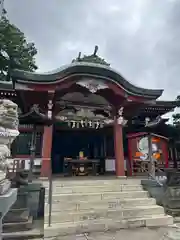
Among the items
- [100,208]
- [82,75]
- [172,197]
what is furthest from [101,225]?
[82,75]

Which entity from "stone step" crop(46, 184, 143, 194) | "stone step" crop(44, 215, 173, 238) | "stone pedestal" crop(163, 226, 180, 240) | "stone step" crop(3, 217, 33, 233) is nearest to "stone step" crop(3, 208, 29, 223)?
"stone step" crop(3, 217, 33, 233)

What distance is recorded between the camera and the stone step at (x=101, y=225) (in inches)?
160

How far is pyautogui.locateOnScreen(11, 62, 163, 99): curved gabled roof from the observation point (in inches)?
258

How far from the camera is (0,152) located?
8.46 feet

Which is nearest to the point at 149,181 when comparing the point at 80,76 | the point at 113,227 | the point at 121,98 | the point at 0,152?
the point at 113,227

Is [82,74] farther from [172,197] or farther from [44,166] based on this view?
[172,197]

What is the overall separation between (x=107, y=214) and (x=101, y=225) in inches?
14.7

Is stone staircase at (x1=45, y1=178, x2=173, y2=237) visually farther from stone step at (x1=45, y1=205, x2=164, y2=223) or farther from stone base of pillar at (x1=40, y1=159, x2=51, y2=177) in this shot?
stone base of pillar at (x1=40, y1=159, x2=51, y2=177)

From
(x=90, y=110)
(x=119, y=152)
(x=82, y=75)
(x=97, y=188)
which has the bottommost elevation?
(x=97, y=188)

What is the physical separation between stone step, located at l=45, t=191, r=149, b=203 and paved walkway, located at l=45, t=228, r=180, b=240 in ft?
3.87

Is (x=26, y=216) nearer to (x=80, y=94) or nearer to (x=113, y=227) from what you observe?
(x=113, y=227)

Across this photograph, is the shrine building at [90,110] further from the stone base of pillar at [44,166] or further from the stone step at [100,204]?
the stone step at [100,204]

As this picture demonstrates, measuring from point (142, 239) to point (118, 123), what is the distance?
4560 mm

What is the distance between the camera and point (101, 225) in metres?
4.37
